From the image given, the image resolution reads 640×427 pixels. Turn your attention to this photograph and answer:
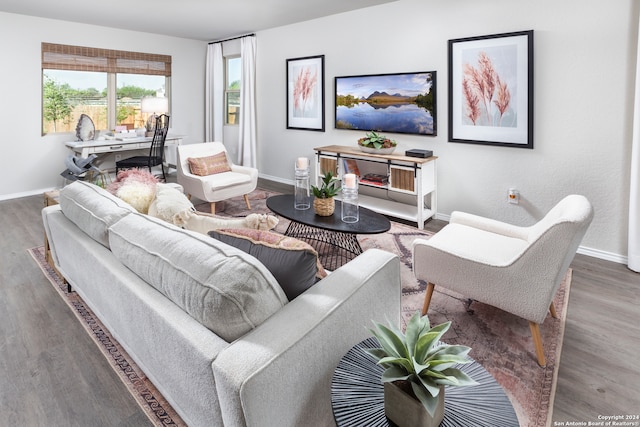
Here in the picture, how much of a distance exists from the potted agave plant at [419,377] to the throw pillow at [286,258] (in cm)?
41

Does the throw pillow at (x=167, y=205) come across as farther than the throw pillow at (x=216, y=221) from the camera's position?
Yes

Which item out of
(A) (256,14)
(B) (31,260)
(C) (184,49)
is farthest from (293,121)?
(B) (31,260)

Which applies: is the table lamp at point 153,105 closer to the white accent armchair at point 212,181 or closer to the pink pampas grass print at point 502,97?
the white accent armchair at point 212,181

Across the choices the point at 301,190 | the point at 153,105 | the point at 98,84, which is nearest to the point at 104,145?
the point at 153,105

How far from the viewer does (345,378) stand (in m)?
1.08

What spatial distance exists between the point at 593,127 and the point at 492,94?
87 cm

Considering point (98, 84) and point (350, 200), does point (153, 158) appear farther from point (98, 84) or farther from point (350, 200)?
point (350, 200)

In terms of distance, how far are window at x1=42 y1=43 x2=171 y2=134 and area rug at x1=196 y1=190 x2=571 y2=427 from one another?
5.32 m

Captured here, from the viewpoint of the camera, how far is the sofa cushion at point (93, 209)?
1.78 m

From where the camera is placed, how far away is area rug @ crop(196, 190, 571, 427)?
1665mm

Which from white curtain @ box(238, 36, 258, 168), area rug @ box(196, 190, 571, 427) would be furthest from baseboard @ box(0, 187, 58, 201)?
area rug @ box(196, 190, 571, 427)

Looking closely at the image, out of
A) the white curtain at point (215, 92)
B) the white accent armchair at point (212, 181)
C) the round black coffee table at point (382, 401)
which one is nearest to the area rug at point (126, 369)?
the round black coffee table at point (382, 401)

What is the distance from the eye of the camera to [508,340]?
81.4 inches

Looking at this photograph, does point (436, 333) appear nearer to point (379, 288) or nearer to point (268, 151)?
point (379, 288)
